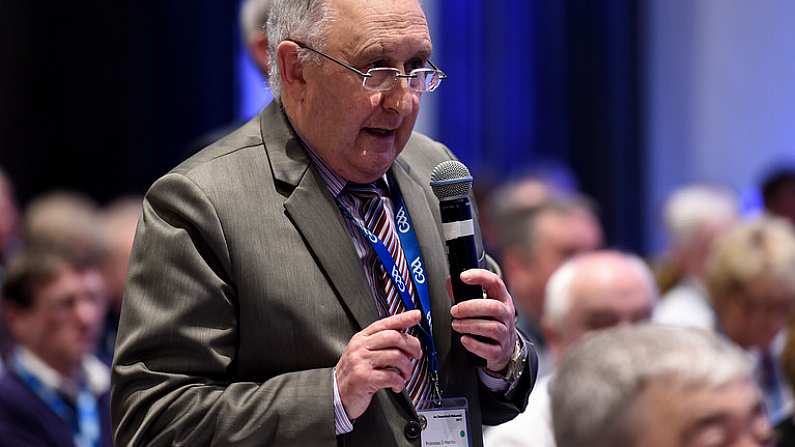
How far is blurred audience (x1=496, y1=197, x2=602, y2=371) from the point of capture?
5.33m

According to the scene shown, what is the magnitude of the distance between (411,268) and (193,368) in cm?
43

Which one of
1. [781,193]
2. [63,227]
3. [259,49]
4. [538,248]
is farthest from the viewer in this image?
[781,193]

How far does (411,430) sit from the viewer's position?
7.26ft

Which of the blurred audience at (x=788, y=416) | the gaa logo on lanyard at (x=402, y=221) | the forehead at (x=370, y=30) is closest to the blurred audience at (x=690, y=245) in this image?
the blurred audience at (x=788, y=416)

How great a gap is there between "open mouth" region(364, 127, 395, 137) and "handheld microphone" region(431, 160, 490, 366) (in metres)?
0.10

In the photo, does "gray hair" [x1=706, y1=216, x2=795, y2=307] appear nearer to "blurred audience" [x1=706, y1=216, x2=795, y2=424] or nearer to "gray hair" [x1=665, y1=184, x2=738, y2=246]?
"blurred audience" [x1=706, y1=216, x2=795, y2=424]

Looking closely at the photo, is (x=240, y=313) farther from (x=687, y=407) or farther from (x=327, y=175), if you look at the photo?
(x=687, y=407)

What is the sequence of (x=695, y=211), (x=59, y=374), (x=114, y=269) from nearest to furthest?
Answer: (x=59, y=374), (x=114, y=269), (x=695, y=211)

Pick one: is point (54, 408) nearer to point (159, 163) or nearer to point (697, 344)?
point (697, 344)

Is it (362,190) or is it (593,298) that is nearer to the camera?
(362,190)

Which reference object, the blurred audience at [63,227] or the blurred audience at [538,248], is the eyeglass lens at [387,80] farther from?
the blurred audience at [63,227]

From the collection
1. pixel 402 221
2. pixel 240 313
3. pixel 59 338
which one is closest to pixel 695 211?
pixel 59 338

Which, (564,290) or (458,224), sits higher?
(458,224)

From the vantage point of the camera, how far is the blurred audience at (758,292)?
450cm
